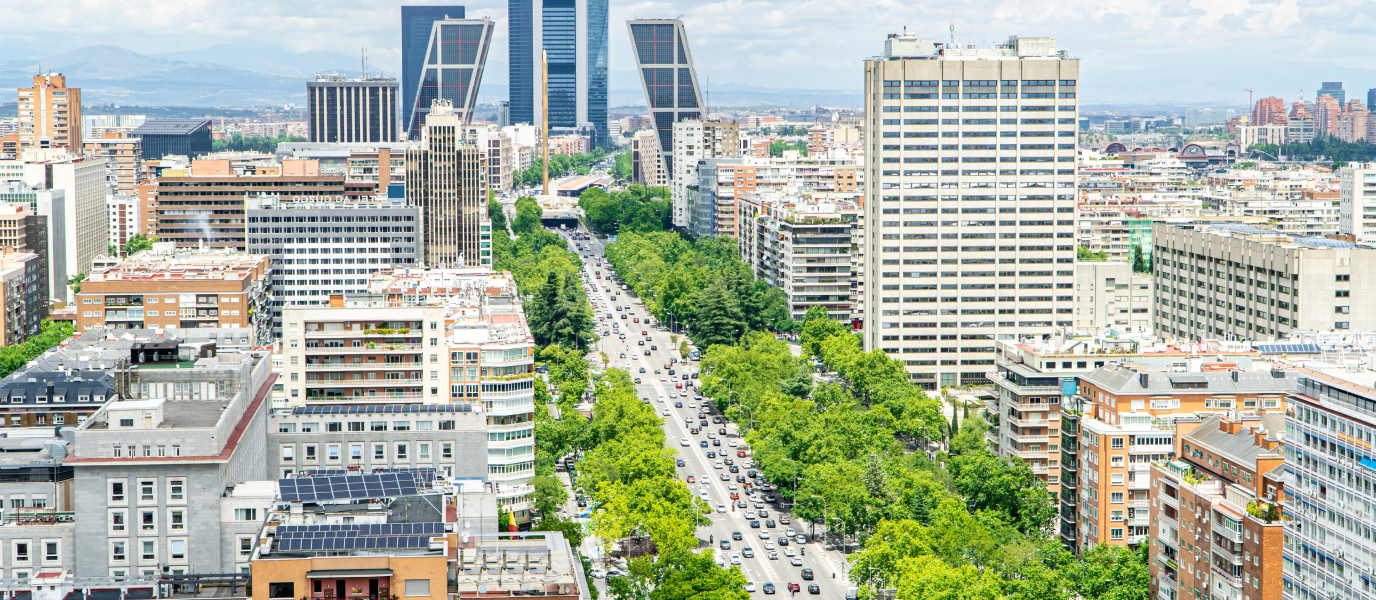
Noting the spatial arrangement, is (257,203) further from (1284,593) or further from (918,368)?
(1284,593)

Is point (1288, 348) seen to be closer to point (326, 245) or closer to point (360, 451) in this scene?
point (360, 451)

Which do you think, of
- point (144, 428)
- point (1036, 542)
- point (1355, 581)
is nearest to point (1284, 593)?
point (1355, 581)

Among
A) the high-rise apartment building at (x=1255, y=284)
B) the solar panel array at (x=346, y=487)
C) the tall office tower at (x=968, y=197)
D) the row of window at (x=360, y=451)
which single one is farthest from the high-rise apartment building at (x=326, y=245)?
the solar panel array at (x=346, y=487)

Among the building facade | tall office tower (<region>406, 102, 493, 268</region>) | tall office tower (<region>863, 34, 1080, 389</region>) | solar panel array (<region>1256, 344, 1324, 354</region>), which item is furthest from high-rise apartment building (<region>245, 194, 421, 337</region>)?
solar panel array (<region>1256, 344, 1324, 354</region>)

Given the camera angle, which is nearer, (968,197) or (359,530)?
(359,530)

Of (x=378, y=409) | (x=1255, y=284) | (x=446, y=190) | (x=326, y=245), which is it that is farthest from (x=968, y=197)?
(x=378, y=409)

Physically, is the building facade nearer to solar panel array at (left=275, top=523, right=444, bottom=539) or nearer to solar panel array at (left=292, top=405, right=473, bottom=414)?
→ solar panel array at (left=292, top=405, right=473, bottom=414)
